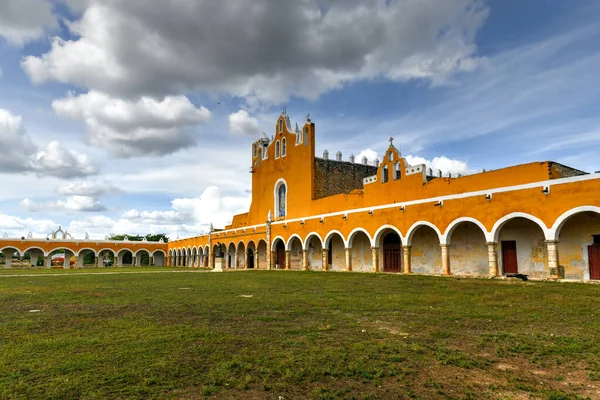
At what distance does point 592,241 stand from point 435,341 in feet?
40.6

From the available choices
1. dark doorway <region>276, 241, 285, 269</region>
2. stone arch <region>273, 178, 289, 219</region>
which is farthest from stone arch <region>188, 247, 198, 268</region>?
dark doorway <region>276, 241, 285, 269</region>

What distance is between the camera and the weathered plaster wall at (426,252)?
19.4 meters

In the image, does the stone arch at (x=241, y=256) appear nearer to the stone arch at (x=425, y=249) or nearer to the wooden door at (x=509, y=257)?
the stone arch at (x=425, y=249)

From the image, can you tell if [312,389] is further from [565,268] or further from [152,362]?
[565,268]

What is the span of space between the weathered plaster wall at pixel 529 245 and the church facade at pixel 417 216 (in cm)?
4

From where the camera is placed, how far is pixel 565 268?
583 inches

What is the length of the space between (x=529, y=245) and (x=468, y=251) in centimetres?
260

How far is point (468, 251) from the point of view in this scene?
18.1 meters

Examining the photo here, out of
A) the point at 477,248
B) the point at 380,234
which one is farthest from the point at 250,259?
the point at 477,248

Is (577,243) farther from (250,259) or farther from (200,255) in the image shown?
(200,255)

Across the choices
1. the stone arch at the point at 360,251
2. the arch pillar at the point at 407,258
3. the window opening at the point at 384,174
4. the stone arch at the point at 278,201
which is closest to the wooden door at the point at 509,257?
the arch pillar at the point at 407,258

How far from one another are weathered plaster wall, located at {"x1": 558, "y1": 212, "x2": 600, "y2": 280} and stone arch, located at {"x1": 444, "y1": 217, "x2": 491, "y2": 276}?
9.52ft

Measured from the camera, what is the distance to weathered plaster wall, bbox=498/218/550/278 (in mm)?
15594

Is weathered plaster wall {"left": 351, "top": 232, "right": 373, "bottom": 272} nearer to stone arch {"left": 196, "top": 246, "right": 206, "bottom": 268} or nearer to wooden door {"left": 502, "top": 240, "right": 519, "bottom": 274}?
wooden door {"left": 502, "top": 240, "right": 519, "bottom": 274}
